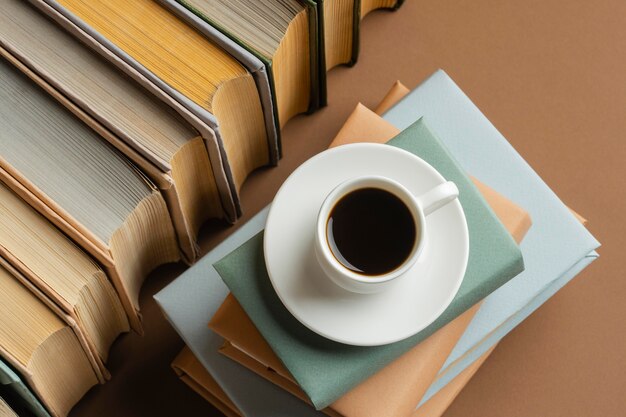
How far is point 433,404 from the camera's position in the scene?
86 cm

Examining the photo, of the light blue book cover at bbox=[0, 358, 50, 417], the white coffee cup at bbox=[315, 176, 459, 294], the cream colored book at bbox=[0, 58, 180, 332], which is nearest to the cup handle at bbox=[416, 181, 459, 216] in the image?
the white coffee cup at bbox=[315, 176, 459, 294]

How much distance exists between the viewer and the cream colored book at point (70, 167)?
0.76 m

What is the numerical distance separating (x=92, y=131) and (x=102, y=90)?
0.04 metres

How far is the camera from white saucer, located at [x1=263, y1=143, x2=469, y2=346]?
68 centimetres

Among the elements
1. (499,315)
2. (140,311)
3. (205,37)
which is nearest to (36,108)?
(205,37)

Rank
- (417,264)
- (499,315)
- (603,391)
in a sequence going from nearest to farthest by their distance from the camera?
(417,264) → (499,315) → (603,391)

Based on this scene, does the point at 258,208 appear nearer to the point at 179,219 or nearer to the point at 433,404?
the point at 179,219

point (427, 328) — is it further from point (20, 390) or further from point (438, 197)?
point (20, 390)

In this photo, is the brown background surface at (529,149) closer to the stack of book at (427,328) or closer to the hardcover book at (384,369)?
the stack of book at (427,328)

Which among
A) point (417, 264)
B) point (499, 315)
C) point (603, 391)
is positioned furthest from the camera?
point (603, 391)

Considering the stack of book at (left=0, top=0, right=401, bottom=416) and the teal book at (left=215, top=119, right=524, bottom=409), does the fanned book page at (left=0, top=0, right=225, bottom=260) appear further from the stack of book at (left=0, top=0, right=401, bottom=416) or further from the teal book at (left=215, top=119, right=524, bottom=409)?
the teal book at (left=215, top=119, right=524, bottom=409)

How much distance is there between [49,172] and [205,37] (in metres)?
0.19

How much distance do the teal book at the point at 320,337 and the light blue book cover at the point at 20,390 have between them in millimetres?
203

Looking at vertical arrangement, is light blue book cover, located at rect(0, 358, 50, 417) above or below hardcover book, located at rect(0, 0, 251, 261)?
below
